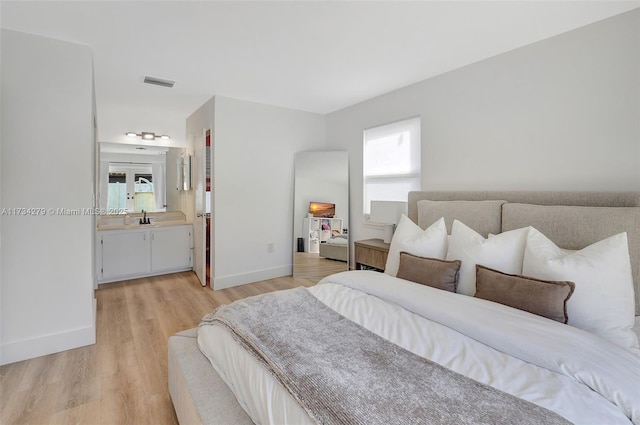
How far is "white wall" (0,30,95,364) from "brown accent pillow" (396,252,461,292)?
2550 millimetres

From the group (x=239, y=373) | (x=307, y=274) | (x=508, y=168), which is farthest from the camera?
(x=307, y=274)

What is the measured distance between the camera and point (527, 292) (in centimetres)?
156

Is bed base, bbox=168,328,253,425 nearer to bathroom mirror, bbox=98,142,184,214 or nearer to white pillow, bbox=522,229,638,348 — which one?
white pillow, bbox=522,229,638,348

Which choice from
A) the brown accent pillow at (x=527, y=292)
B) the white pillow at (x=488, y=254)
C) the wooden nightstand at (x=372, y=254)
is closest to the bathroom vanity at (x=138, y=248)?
the wooden nightstand at (x=372, y=254)

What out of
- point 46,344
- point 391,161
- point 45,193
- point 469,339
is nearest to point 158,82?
point 45,193

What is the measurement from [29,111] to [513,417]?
3.35 meters

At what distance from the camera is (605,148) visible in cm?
207

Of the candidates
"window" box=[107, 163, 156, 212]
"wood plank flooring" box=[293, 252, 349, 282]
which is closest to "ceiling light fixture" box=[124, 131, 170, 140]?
"window" box=[107, 163, 156, 212]

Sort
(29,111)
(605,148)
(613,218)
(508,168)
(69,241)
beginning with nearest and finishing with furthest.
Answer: (613,218) < (605,148) < (29,111) < (69,241) < (508,168)

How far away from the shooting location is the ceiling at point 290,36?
1965mm

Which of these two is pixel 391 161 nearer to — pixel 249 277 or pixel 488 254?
pixel 488 254

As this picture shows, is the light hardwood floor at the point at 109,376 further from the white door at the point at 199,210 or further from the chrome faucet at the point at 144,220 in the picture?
the chrome faucet at the point at 144,220

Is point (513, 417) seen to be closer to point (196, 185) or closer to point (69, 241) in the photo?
point (69, 241)

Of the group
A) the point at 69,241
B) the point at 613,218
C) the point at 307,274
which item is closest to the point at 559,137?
the point at 613,218
